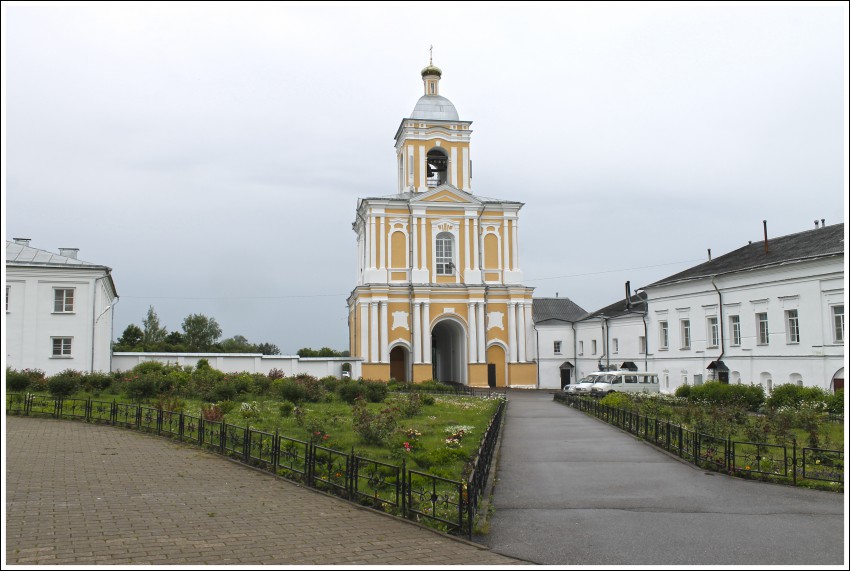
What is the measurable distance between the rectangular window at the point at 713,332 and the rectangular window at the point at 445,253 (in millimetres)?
19648

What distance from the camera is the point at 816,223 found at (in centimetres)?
3684

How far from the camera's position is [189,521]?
9711mm

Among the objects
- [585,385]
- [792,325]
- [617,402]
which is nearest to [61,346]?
[617,402]

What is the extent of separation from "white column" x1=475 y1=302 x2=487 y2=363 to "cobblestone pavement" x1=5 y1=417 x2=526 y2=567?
35.0m

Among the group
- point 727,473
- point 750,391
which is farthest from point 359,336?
point 727,473

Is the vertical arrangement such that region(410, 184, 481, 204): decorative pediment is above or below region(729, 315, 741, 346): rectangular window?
above

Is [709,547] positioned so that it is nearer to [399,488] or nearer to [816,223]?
[399,488]

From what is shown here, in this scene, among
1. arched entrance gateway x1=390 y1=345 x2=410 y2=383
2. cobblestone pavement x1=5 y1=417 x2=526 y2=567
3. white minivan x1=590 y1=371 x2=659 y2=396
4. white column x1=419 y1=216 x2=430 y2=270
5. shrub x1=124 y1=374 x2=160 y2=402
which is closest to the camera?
cobblestone pavement x1=5 y1=417 x2=526 y2=567

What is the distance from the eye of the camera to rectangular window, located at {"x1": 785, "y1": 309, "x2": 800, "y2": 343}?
2927cm

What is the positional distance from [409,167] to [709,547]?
146 ft

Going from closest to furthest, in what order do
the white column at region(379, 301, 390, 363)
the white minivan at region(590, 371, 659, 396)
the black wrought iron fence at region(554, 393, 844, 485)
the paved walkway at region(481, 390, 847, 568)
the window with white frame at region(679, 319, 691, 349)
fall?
the paved walkway at region(481, 390, 847, 568), the black wrought iron fence at region(554, 393, 844, 485), the window with white frame at region(679, 319, 691, 349), the white minivan at region(590, 371, 659, 396), the white column at region(379, 301, 390, 363)

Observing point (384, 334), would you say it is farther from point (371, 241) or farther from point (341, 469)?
point (341, 469)

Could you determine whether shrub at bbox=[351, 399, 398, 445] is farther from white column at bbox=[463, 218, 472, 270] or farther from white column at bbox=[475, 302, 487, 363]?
white column at bbox=[463, 218, 472, 270]

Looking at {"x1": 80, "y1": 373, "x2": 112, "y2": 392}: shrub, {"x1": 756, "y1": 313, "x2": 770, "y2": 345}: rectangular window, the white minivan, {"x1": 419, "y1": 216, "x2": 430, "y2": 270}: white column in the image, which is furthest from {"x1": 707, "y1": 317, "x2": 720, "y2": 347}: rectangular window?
{"x1": 80, "y1": 373, "x2": 112, "y2": 392}: shrub
